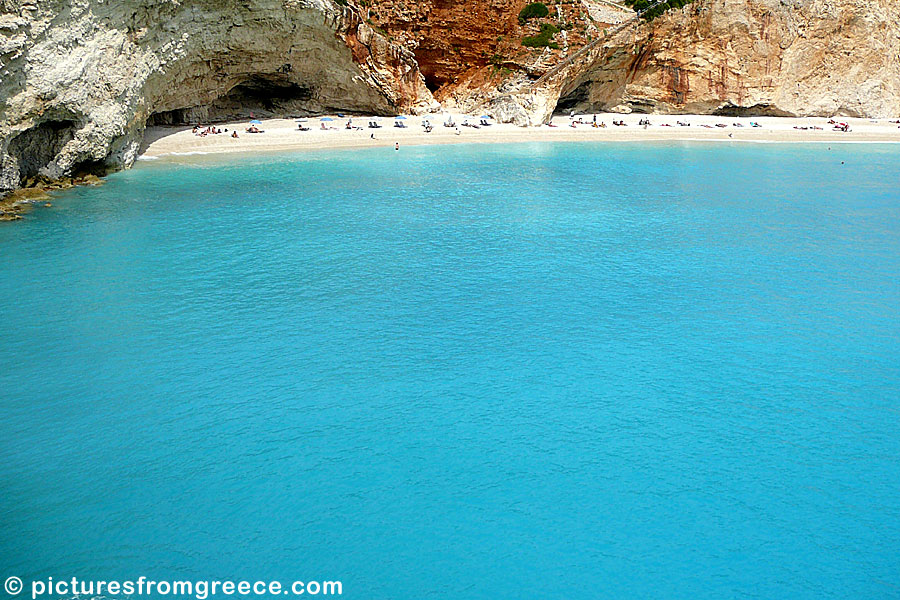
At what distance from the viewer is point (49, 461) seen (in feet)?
31.4

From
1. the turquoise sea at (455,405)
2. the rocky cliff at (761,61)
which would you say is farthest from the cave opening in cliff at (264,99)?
the turquoise sea at (455,405)

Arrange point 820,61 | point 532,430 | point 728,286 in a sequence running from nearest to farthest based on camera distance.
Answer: point 532,430 → point 728,286 → point 820,61

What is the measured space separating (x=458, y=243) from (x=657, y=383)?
31.8ft

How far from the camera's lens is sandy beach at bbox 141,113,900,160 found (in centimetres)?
3669

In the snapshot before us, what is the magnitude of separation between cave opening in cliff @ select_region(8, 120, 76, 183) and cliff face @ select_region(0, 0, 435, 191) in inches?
1.6

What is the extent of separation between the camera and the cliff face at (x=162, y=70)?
23.5 meters

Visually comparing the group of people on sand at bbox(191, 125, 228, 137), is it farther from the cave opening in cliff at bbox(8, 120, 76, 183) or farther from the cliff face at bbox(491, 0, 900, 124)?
the cliff face at bbox(491, 0, 900, 124)

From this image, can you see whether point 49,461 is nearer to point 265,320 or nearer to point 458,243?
point 265,320

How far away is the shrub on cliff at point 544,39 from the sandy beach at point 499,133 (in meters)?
5.15

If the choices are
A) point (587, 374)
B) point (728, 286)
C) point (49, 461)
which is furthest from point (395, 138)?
point (49, 461)

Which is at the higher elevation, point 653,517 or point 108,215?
point 108,215

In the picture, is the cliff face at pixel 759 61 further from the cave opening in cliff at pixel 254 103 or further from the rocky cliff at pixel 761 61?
the cave opening in cliff at pixel 254 103

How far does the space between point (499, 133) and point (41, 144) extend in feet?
84.4

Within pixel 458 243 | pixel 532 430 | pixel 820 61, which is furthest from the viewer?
pixel 820 61
